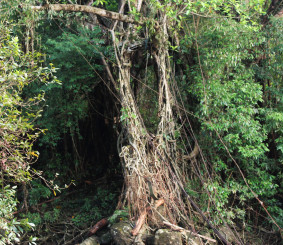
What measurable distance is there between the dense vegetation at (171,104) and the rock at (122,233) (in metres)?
0.24

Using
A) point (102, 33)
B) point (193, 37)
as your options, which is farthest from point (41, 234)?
point (193, 37)

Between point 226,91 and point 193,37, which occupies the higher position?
point 193,37

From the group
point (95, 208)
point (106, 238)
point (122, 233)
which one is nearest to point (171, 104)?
point (122, 233)

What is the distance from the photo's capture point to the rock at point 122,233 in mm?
4188

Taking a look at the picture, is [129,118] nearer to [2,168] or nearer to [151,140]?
[151,140]

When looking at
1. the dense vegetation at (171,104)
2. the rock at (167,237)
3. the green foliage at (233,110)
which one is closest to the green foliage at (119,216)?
the dense vegetation at (171,104)

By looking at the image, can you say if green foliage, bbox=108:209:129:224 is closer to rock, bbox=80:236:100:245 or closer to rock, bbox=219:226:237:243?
rock, bbox=80:236:100:245

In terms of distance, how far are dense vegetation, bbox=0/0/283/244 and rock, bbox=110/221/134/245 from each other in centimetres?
24

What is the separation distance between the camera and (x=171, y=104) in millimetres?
5426

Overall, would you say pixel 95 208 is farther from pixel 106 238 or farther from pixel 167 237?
pixel 167 237

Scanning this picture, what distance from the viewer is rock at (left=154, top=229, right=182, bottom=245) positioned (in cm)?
396

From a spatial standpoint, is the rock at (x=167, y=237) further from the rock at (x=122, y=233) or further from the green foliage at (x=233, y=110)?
the green foliage at (x=233, y=110)

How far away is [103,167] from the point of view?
25.9 ft

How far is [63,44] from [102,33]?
896 millimetres
